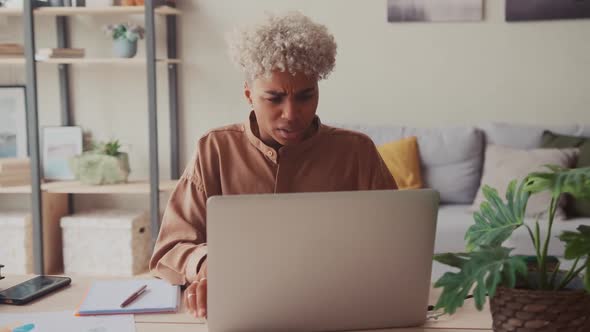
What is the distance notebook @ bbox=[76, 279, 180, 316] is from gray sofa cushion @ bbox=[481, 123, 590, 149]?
8.27 ft

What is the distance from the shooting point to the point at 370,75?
3834mm

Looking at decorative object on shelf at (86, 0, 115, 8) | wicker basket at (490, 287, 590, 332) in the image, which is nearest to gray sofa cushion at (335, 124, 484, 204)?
decorative object on shelf at (86, 0, 115, 8)

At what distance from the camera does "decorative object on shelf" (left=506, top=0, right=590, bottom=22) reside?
360cm

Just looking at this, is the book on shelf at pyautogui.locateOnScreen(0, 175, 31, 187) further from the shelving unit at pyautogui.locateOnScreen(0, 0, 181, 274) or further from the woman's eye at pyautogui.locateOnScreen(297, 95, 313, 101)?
the woman's eye at pyautogui.locateOnScreen(297, 95, 313, 101)

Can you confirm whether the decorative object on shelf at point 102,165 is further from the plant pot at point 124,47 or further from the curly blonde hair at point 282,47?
the curly blonde hair at point 282,47

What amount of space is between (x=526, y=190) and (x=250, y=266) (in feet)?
1.48

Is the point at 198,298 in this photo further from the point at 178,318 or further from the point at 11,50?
the point at 11,50

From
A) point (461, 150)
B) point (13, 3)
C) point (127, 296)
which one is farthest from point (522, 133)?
point (13, 3)

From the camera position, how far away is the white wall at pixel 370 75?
3697 mm

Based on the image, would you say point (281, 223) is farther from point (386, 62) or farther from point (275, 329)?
point (386, 62)

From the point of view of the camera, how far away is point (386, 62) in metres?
3.82

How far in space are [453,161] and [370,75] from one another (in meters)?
0.73

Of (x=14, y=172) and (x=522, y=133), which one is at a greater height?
(x=522, y=133)

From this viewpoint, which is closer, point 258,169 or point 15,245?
point 258,169
